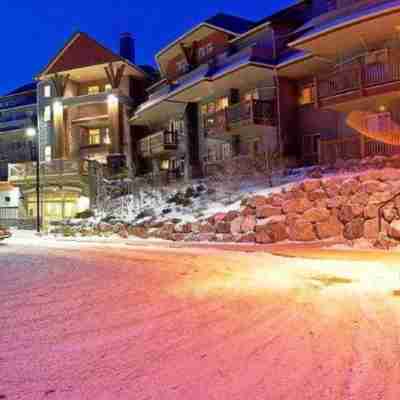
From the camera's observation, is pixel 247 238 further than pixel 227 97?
No

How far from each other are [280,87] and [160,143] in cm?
1132

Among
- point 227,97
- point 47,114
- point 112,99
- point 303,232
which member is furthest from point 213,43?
point 303,232

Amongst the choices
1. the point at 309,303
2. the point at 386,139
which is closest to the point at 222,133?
the point at 386,139

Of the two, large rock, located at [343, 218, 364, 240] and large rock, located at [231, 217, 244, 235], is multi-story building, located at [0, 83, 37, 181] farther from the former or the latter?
large rock, located at [343, 218, 364, 240]

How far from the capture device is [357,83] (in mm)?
20406

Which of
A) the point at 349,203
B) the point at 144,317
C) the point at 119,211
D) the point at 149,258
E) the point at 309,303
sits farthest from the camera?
the point at 119,211

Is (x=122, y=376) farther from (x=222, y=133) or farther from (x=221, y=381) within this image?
(x=222, y=133)

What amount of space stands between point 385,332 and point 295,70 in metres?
22.0

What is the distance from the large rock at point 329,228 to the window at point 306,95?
11.5m

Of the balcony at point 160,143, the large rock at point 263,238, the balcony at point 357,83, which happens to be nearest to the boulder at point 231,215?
the large rock at point 263,238

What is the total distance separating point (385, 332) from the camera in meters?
5.48

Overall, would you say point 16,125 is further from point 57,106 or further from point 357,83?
point 357,83

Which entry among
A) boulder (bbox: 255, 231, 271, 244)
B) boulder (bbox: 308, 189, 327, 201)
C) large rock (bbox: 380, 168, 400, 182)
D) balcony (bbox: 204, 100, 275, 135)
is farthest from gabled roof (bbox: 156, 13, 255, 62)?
boulder (bbox: 255, 231, 271, 244)

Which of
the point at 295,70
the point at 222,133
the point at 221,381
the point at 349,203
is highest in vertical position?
the point at 295,70
